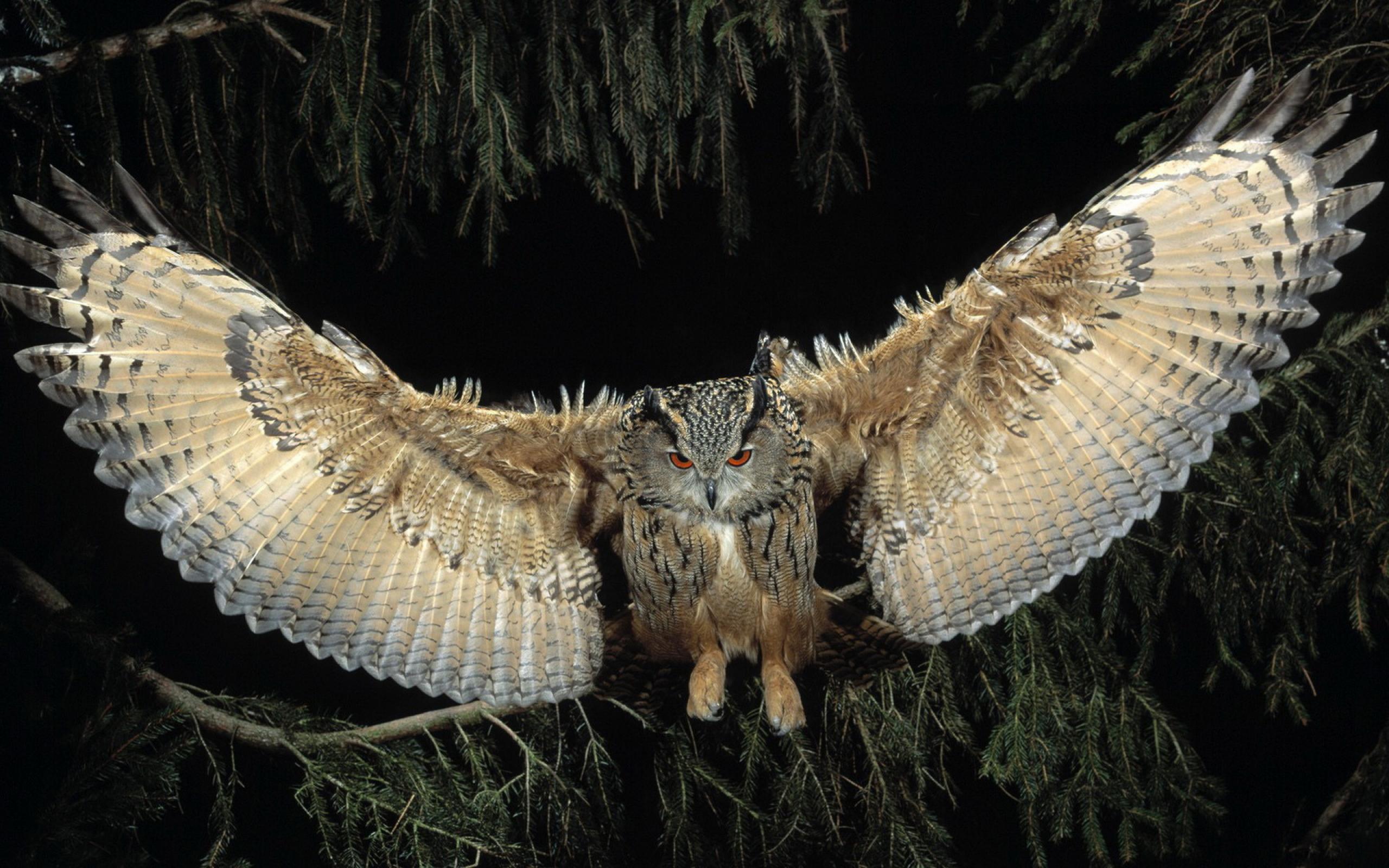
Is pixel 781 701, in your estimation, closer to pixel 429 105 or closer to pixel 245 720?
pixel 245 720

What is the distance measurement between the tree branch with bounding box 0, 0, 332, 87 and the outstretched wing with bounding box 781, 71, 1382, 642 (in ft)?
4.18

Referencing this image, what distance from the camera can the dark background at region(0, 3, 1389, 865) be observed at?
8.98 feet

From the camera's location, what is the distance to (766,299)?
2.92 metres

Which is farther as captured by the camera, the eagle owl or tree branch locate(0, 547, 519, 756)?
tree branch locate(0, 547, 519, 756)

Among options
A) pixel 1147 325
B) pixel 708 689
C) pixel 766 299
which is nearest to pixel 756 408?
pixel 708 689

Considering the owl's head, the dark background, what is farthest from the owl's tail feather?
the dark background

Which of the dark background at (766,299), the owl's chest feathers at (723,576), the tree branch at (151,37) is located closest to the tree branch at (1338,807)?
the dark background at (766,299)

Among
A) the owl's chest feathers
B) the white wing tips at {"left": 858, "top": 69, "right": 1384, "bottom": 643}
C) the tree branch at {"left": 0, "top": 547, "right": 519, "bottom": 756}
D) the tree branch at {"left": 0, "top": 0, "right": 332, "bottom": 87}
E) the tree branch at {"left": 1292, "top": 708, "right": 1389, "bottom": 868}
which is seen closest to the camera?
the white wing tips at {"left": 858, "top": 69, "right": 1384, "bottom": 643}

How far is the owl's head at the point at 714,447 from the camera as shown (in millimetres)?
1623

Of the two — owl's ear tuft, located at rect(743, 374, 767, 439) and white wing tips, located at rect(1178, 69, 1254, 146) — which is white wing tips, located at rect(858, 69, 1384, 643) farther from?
owl's ear tuft, located at rect(743, 374, 767, 439)

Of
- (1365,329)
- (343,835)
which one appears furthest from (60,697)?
(1365,329)

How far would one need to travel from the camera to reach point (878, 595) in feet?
6.62

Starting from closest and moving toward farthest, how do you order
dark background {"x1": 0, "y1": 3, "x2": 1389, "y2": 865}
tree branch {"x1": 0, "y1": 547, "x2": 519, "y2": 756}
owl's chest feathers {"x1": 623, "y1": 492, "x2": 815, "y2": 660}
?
owl's chest feathers {"x1": 623, "y1": 492, "x2": 815, "y2": 660} < tree branch {"x1": 0, "y1": 547, "x2": 519, "y2": 756} < dark background {"x1": 0, "y1": 3, "x2": 1389, "y2": 865}

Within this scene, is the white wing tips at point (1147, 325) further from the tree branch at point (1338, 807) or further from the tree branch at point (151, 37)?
the tree branch at point (151, 37)
